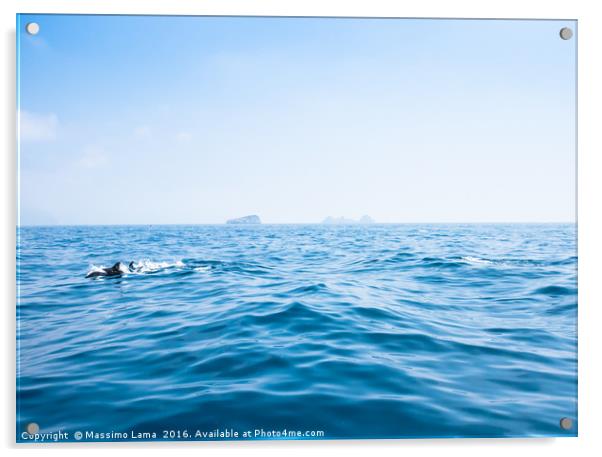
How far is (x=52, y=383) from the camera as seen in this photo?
3.48m

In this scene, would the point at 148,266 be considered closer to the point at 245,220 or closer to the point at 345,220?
the point at 245,220

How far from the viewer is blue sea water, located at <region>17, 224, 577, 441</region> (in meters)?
3.32

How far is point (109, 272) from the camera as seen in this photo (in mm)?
4359

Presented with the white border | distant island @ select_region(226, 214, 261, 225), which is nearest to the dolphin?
the white border

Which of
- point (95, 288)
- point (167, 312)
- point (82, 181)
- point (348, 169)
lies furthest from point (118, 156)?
point (348, 169)

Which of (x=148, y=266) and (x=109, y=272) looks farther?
(x=148, y=266)

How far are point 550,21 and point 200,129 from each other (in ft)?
13.0

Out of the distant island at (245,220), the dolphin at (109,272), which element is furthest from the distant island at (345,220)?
the dolphin at (109,272)

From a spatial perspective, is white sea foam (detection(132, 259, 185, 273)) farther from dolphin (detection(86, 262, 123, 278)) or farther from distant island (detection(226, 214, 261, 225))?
distant island (detection(226, 214, 261, 225))
